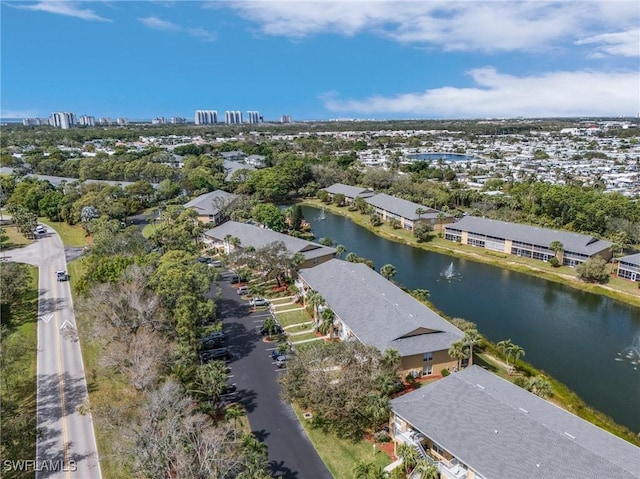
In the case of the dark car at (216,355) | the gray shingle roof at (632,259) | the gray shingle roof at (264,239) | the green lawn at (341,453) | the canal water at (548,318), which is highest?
the gray shingle roof at (264,239)

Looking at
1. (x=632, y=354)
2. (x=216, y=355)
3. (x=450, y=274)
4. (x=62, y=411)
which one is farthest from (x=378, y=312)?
(x=450, y=274)

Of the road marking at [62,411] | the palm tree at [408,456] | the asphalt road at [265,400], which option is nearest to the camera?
the palm tree at [408,456]

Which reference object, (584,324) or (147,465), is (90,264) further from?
(584,324)

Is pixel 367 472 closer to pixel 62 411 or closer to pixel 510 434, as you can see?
pixel 510 434

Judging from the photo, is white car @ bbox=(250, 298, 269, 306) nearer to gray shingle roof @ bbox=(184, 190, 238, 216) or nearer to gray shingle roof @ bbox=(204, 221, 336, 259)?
gray shingle roof @ bbox=(204, 221, 336, 259)

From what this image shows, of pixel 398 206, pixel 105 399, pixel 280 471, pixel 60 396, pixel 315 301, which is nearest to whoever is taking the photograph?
pixel 280 471

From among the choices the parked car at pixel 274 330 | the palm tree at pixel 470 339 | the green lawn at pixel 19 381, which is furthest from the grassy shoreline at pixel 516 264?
the green lawn at pixel 19 381

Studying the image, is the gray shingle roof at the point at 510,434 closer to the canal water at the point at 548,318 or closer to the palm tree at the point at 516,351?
the palm tree at the point at 516,351

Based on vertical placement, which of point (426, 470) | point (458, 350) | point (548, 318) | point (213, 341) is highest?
point (458, 350)
